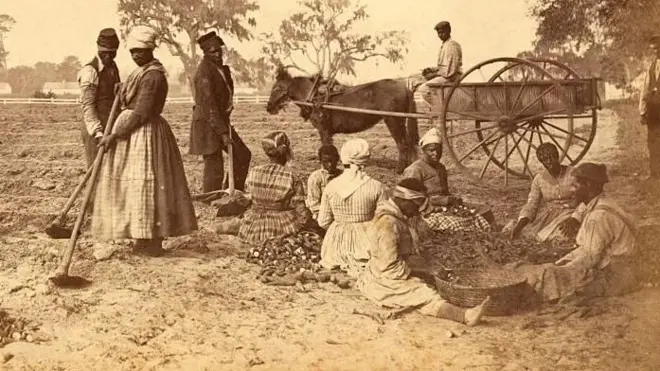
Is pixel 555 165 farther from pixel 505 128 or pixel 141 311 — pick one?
pixel 141 311

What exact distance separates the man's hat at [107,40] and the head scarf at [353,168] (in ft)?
6.68

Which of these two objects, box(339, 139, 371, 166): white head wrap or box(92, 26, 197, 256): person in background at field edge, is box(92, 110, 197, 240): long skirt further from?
box(339, 139, 371, 166): white head wrap

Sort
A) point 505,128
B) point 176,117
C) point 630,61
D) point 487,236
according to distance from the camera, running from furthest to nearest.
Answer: point 176,117 < point 630,61 < point 505,128 < point 487,236

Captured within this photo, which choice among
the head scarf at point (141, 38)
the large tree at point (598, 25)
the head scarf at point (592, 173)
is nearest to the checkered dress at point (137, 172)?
the head scarf at point (141, 38)

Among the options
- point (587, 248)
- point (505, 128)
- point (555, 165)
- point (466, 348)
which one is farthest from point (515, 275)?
point (505, 128)

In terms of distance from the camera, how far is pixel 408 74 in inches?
326

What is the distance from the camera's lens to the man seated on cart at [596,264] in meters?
4.61

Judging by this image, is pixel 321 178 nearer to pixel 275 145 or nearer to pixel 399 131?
pixel 275 145

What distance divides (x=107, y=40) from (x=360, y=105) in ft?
12.2

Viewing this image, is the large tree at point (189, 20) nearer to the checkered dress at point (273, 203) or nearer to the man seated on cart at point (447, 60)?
the man seated on cart at point (447, 60)

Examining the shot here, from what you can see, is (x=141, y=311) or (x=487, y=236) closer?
(x=141, y=311)

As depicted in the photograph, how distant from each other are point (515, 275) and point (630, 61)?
5230 mm

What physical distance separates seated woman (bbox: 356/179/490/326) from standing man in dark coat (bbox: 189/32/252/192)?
8.87 ft

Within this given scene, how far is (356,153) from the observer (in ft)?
16.9
